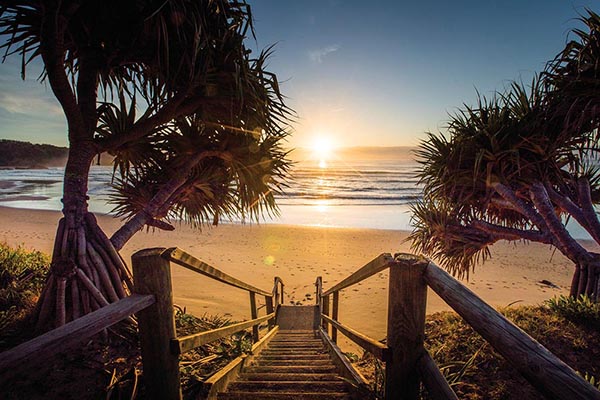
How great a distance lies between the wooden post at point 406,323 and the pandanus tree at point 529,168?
3.66 meters

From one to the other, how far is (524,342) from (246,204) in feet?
14.0

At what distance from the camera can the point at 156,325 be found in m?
1.65

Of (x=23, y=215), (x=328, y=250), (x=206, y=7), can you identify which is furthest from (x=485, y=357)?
(x=23, y=215)

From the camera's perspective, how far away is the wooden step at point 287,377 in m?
2.66

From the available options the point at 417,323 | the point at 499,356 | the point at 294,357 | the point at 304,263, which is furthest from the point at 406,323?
the point at 304,263

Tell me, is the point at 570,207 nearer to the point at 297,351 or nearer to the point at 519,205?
the point at 519,205

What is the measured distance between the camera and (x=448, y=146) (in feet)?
17.3

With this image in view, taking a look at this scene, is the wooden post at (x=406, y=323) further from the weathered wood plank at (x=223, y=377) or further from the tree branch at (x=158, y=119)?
the tree branch at (x=158, y=119)

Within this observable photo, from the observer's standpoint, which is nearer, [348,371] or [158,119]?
[348,371]

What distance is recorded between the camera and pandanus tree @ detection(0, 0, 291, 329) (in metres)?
2.83

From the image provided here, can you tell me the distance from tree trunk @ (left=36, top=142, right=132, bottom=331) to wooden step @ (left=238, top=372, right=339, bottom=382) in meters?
1.49

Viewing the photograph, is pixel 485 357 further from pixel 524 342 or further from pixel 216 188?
pixel 216 188

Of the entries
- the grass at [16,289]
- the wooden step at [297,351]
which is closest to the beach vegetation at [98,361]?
the grass at [16,289]

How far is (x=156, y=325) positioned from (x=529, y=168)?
5274mm
